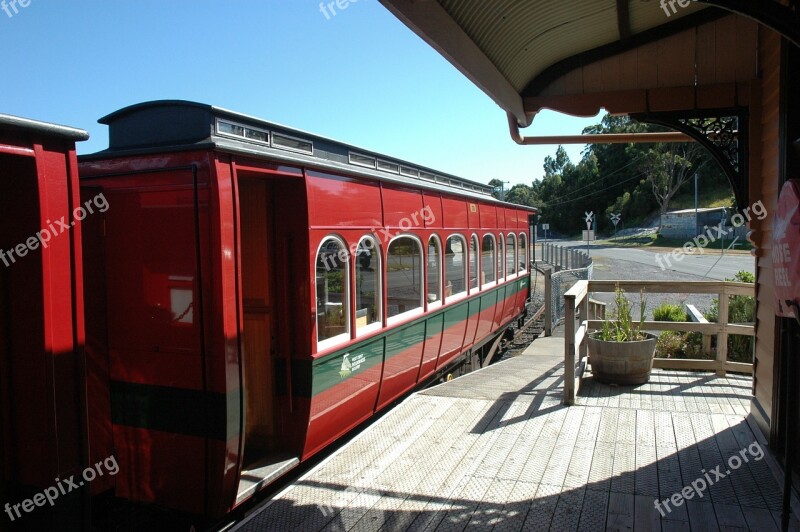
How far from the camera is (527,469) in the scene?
3.96 m

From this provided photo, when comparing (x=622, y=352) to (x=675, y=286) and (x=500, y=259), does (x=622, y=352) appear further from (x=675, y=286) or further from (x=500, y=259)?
(x=500, y=259)

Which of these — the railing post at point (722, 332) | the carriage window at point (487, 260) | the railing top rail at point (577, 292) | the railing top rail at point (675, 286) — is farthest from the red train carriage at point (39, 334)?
the carriage window at point (487, 260)

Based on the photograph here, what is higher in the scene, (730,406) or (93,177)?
(93,177)

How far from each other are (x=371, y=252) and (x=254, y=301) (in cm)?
153

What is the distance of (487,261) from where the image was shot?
9836 mm

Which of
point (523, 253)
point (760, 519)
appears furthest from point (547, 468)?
point (523, 253)

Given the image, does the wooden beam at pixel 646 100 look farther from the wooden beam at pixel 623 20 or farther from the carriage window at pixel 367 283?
the carriage window at pixel 367 283

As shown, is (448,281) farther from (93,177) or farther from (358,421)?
(93,177)

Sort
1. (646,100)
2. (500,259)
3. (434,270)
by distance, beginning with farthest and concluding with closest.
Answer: (500,259), (434,270), (646,100)

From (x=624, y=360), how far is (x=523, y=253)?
7279 millimetres

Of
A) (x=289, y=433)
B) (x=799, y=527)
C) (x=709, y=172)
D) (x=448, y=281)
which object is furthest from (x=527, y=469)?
(x=709, y=172)

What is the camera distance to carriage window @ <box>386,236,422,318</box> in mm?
6184

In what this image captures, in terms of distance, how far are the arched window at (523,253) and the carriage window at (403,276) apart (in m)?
6.20

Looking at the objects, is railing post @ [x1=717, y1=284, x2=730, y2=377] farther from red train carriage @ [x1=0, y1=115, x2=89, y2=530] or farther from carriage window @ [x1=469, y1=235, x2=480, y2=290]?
red train carriage @ [x1=0, y1=115, x2=89, y2=530]
